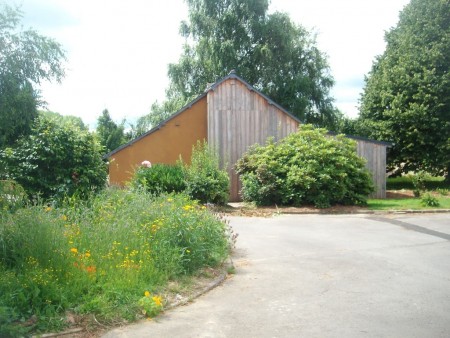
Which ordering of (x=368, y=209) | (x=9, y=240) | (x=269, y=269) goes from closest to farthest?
(x=9, y=240) → (x=269, y=269) → (x=368, y=209)

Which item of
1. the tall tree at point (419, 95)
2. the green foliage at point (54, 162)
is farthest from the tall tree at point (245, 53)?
the green foliage at point (54, 162)

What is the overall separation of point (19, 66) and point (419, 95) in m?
23.0

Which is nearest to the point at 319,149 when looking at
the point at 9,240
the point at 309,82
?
the point at 9,240

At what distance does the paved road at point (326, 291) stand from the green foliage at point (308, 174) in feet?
16.5

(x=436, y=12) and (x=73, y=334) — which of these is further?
(x=436, y=12)

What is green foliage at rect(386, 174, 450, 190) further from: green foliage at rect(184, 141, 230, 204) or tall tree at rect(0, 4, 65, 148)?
tall tree at rect(0, 4, 65, 148)

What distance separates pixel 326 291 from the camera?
7.22 m

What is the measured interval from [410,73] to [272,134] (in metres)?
10.3

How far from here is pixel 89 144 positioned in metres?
10.4

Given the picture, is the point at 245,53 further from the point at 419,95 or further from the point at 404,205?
the point at 404,205

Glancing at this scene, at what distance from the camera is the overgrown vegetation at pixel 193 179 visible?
16500mm

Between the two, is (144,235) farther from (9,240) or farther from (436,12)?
(436,12)

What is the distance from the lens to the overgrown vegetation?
16.5m

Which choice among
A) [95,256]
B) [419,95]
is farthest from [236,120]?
[95,256]
